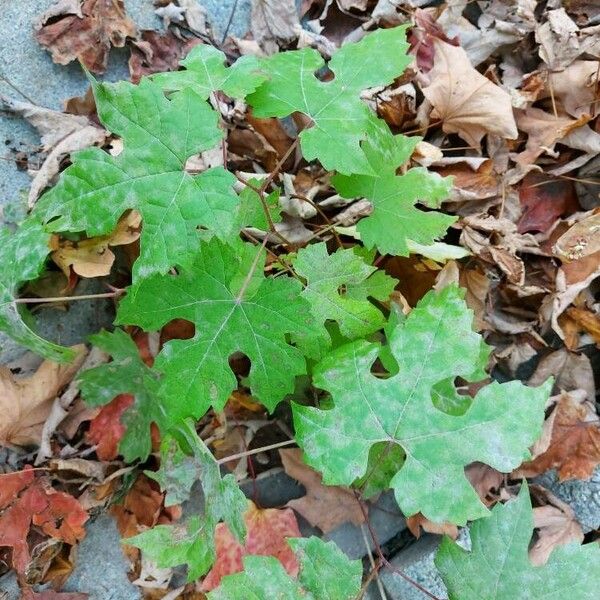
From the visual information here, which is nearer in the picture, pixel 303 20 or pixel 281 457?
pixel 281 457

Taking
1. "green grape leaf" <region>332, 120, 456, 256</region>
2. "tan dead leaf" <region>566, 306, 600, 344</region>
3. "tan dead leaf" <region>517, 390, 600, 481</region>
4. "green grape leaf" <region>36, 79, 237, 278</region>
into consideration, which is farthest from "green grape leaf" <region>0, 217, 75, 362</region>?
"tan dead leaf" <region>566, 306, 600, 344</region>

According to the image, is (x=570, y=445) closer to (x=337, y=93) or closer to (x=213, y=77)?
(x=337, y=93)

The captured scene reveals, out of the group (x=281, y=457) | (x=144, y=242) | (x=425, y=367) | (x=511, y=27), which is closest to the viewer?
(x=144, y=242)

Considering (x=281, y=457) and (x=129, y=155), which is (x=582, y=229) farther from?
(x=129, y=155)

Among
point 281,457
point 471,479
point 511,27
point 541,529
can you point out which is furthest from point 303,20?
point 541,529

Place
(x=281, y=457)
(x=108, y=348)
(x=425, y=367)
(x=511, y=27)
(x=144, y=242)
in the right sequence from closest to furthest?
1. (x=144, y=242)
2. (x=425, y=367)
3. (x=108, y=348)
4. (x=281, y=457)
5. (x=511, y=27)

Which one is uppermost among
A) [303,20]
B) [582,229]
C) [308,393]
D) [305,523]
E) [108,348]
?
[303,20]

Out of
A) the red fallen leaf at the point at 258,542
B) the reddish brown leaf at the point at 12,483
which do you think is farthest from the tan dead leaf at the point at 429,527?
the reddish brown leaf at the point at 12,483

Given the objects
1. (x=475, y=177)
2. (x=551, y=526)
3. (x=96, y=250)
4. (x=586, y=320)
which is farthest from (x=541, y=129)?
(x=96, y=250)
